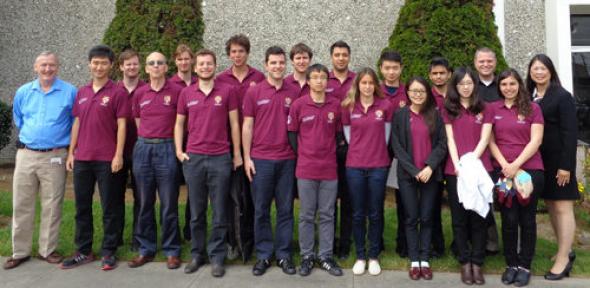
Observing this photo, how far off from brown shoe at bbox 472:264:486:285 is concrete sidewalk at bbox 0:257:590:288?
59 mm

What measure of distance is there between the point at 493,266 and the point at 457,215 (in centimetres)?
76

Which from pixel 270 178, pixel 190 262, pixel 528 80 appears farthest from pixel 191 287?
pixel 528 80

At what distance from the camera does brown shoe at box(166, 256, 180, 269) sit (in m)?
4.52

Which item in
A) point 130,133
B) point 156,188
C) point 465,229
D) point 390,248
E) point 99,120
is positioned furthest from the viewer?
point 390,248

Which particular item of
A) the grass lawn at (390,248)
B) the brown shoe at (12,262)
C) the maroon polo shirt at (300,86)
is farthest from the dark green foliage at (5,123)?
the maroon polo shirt at (300,86)

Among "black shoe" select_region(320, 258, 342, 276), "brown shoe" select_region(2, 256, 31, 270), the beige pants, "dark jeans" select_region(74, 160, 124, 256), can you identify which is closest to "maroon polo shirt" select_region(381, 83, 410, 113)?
"black shoe" select_region(320, 258, 342, 276)

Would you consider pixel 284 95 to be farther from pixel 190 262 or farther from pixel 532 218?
pixel 532 218

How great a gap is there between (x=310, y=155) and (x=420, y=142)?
100cm

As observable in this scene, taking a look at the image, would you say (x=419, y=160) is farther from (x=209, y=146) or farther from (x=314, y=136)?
(x=209, y=146)

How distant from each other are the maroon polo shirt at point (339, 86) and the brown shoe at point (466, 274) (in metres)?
1.94

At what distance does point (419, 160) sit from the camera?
4.23 metres

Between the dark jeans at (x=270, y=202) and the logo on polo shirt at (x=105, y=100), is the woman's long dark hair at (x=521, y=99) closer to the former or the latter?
the dark jeans at (x=270, y=202)

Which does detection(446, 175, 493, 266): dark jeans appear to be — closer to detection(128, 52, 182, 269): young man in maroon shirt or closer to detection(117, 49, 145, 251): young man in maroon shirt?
detection(128, 52, 182, 269): young man in maroon shirt

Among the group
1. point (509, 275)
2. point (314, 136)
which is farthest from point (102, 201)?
point (509, 275)
